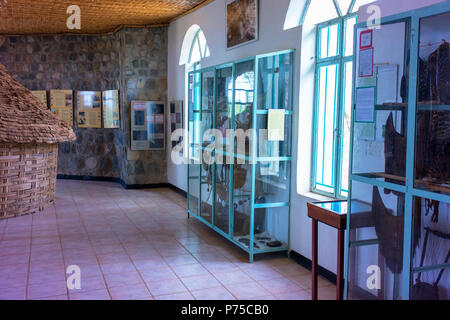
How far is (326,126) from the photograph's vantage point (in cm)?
435

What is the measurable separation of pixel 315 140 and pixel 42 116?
4.35m

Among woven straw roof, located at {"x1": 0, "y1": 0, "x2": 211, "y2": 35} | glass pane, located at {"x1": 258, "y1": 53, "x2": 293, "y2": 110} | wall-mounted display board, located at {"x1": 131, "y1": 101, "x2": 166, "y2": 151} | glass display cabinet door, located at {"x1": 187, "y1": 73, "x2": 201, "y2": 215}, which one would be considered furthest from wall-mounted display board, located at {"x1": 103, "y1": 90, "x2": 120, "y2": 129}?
glass pane, located at {"x1": 258, "y1": 53, "x2": 293, "y2": 110}

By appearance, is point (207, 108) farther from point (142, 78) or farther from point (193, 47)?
point (142, 78)

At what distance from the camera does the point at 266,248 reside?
14.9ft

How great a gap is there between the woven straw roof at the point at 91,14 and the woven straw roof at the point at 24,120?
1.19m

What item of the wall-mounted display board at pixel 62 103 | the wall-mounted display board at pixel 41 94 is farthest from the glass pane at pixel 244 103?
the wall-mounted display board at pixel 41 94

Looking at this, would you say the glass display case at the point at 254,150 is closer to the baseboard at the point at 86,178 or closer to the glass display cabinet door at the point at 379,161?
the glass display cabinet door at the point at 379,161

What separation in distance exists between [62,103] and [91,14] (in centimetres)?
292

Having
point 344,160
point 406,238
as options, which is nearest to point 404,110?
point 406,238

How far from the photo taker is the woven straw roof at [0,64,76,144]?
236 inches

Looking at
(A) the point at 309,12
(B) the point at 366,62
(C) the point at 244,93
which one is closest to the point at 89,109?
(C) the point at 244,93

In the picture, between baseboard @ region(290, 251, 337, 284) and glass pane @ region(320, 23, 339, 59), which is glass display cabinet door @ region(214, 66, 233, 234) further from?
glass pane @ region(320, 23, 339, 59)

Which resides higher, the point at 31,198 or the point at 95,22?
the point at 95,22

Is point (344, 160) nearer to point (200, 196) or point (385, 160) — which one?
point (385, 160)
